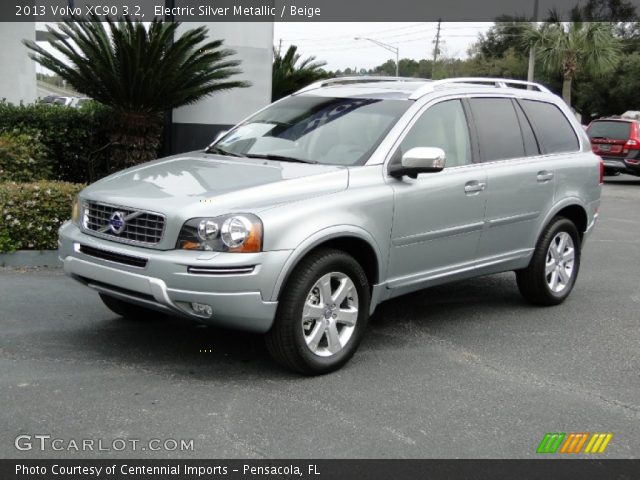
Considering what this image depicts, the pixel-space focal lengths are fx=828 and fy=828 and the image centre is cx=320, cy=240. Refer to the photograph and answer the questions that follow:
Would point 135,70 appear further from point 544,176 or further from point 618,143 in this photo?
point 618,143

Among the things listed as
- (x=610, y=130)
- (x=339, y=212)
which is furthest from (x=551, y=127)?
(x=610, y=130)

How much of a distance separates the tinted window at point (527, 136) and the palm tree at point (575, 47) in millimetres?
27956

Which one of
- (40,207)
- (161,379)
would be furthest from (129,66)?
(161,379)

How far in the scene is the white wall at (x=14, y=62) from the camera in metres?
17.1

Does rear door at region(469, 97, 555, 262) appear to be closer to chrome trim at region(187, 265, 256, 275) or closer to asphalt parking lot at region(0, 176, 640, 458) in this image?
asphalt parking lot at region(0, 176, 640, 458)

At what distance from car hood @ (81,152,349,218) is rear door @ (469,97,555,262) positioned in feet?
5.00

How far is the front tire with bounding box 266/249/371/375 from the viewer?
4887mm

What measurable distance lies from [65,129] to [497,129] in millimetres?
5426

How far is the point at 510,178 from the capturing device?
255 inches

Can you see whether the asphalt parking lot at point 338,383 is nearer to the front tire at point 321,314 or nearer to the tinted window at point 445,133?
the front tire at point 321,314

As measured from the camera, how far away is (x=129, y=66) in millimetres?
9227

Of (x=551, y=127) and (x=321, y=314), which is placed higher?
(x=551, y=127)
